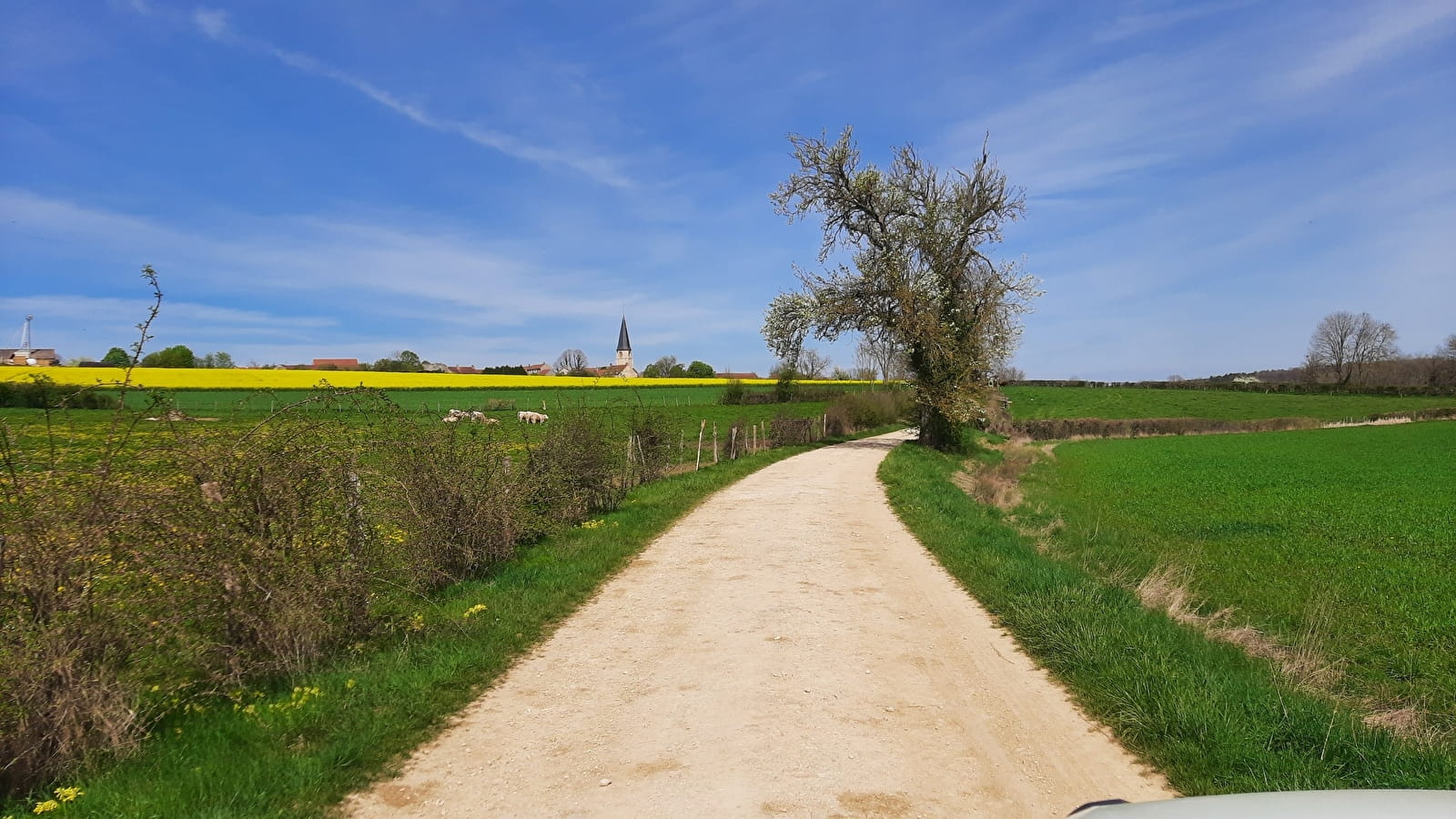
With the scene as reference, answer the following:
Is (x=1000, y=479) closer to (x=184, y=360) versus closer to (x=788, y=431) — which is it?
(x=788, y=431)

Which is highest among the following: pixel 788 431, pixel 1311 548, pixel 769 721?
pixel 788 431

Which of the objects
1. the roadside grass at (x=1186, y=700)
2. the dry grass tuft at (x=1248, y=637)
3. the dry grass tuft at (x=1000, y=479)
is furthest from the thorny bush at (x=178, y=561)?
the dry grass tuft at (x=1000, y=479)

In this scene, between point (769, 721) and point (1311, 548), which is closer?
point (769, 721)

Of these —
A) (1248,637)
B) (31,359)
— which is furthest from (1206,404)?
(31,359)

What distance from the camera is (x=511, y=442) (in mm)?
11016

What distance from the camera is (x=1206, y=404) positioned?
73.2 meters

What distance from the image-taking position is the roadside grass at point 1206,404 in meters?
64.8

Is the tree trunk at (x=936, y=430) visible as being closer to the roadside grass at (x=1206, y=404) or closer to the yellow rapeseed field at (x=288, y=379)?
the yellow rapeseed field at (x=288, y=379)

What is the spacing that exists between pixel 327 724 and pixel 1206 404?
84744mm

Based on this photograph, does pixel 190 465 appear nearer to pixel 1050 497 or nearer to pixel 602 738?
pixel 602 738

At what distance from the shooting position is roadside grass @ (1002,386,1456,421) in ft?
213

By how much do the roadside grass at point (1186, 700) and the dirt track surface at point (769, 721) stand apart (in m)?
0.26

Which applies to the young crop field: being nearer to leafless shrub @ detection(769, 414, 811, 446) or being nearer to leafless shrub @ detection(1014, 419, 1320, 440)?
leafless shrub @ detection(769, 414, 811, 446)

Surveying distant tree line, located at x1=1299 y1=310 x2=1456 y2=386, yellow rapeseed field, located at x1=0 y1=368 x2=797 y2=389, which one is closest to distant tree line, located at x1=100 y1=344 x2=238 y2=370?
yellow rapeseed field, located at x1=0 y1=368 x2=797 y2=389
